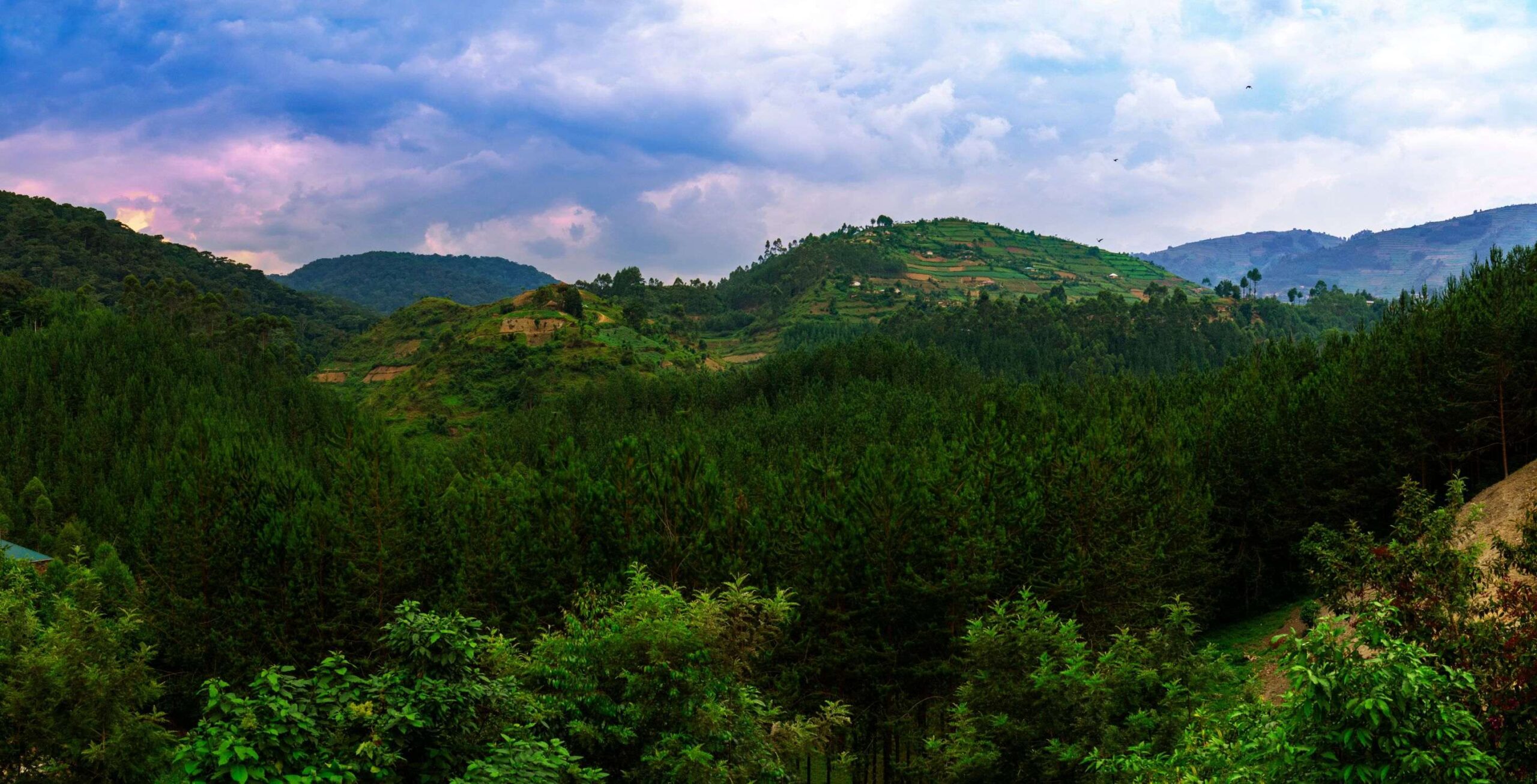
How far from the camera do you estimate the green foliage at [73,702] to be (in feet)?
112

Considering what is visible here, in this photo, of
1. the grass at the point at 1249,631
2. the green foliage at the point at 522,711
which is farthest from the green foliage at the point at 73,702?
the grass at the point at 1249,631

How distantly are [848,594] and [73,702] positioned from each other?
104 ft

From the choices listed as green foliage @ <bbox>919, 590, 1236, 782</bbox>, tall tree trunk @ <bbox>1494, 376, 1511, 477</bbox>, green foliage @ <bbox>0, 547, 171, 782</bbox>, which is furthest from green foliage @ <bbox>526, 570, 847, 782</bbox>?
tall tree trunk @ <bbox>1494, 376, 1511, 477</bbox>

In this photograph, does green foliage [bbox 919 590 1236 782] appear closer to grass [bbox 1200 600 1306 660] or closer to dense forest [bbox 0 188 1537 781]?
dense forest [bbox 0 188 1537 781]

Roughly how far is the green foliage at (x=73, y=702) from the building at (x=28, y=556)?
29.0 meters

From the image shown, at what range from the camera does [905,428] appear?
89625 millimetres

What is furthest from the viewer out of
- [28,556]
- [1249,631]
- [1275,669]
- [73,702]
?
[28,556]

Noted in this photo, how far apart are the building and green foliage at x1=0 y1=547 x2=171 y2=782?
29.0m

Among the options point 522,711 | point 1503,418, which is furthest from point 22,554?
point 1503,418

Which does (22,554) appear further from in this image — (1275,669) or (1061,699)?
(1275,669)

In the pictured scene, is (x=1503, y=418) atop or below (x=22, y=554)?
atop

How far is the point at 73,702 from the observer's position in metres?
35.2

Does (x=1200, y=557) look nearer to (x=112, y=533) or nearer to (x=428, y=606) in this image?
(x=428, y=606)

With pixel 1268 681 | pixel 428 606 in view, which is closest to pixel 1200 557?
pixel 1268 681
